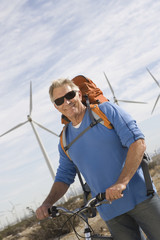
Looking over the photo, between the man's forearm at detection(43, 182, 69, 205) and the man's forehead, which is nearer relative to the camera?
the man's forehead

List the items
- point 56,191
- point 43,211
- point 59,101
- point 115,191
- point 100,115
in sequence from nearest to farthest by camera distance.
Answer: point 115,191 → point 100,115 → point 43,211 → point 59,101 → point 56,191

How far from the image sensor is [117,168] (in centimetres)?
310

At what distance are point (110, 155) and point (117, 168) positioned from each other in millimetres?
147

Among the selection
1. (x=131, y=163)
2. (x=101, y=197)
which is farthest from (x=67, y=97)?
(x=101, y=197)

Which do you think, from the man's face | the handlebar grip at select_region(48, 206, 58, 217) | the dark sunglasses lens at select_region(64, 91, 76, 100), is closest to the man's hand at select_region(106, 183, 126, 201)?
the handlebar grip at select_region(48, 206, 58, 217)

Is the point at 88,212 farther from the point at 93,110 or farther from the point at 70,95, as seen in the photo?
the point at 70,95

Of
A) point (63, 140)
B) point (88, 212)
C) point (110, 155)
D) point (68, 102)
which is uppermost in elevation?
point (68, 102)

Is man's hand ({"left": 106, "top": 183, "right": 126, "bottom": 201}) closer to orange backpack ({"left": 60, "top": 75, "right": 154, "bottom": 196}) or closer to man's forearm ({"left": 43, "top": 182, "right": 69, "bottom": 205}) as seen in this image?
orange backpack ({"left": 60, "top": 75, "right": 154, "bottom": 196})

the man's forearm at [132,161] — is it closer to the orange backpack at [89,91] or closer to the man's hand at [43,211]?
the orange backpack at [89,91]

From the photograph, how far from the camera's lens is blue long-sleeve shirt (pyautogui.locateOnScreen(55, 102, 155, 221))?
3.02 m

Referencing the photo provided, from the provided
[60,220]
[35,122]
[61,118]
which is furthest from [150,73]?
[61,118]

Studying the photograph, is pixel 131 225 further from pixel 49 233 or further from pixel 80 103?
pixel 49 233

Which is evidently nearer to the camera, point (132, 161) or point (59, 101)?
point (132, 161)

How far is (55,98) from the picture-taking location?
3.53 m
